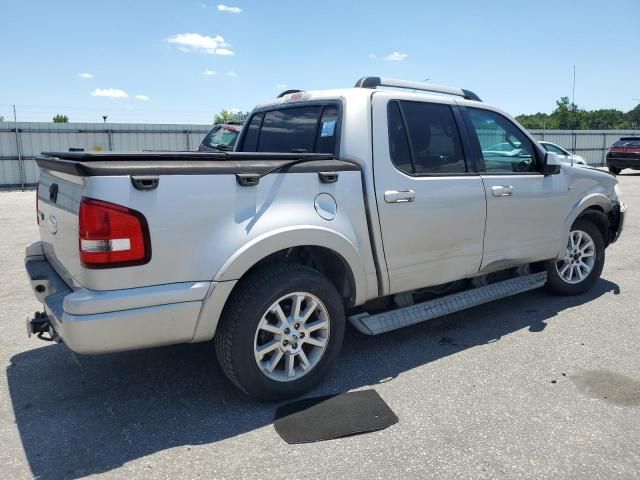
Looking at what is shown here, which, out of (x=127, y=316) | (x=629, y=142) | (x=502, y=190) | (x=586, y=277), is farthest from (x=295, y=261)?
(x=629, y=142)

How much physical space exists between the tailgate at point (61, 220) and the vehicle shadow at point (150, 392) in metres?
0.81

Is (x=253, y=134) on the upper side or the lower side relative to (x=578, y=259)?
upper

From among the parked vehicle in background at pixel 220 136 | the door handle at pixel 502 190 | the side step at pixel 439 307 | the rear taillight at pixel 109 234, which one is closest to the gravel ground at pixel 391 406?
the side step at pixel 439 307

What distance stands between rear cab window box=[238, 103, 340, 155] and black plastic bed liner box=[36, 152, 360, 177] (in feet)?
1.53

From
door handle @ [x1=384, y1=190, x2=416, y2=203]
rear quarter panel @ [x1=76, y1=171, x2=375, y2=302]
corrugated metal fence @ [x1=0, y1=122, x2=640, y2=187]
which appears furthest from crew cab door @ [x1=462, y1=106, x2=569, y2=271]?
corrugated metal fence @ [x1=0, y1=122, x2=640, y2=187]

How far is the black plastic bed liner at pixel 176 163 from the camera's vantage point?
2816 mm

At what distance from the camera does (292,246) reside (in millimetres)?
3350

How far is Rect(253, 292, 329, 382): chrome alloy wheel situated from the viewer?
3367 millimetres

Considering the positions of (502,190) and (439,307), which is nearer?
(439,307)

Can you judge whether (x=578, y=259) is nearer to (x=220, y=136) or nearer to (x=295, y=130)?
(x=295, y=130)

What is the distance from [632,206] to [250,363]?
12261 mm

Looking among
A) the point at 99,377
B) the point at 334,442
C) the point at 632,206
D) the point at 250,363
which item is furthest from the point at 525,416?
the point at 632,206

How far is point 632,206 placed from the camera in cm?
1284

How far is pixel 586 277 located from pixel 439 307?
2.18 metres
